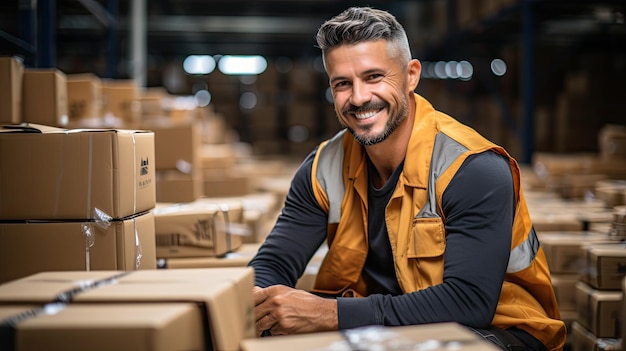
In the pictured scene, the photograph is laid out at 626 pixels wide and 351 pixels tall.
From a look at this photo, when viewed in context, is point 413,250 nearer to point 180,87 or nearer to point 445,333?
point 445,333

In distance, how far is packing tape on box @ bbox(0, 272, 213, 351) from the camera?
4.98 feet

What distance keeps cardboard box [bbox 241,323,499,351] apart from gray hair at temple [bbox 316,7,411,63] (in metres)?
1.15

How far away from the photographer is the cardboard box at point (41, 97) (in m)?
3.55

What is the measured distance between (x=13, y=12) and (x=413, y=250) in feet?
21.6

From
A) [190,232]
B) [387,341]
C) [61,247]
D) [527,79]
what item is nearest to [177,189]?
[190,232]

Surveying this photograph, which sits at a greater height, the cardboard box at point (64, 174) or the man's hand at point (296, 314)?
the cardboard box at point (64, 174)

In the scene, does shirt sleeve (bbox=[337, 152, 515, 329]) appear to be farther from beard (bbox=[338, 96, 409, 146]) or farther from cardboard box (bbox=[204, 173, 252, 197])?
cardboard box (bbox=[204, 173, 252, 197])

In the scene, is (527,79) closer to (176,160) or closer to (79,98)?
(176,160)

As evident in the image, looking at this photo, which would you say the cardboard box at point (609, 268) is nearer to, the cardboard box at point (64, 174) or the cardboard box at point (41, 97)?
the cardboard box at point (64, 174)

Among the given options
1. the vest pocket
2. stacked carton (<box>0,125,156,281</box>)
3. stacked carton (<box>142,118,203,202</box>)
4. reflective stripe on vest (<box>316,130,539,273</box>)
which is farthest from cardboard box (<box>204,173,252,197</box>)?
the vest pocket

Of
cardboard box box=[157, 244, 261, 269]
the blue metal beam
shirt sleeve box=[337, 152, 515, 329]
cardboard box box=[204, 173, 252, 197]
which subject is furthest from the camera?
the blue metal beam

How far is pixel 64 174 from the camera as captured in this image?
7.40 feet

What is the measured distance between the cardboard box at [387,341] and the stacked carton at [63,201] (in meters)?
0.85

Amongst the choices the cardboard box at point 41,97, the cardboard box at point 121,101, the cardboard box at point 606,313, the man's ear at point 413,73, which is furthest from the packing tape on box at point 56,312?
the cardboard box at point 121,101
